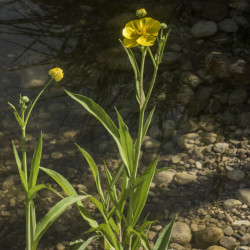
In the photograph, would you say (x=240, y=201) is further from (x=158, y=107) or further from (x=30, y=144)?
(x=30, y=144)

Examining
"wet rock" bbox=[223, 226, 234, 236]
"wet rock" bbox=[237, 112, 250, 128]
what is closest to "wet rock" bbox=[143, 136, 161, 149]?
"wet rock" bbox=[237, 112, 250, 128]

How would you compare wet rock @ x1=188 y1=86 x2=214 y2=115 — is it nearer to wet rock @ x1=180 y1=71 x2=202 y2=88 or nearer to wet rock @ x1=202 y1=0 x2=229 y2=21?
wet rock @ x1=180 y1=71 x2=202 y2=88

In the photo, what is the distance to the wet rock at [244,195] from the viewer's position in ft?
6.55

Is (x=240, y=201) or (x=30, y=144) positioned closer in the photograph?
(x=240, y=201)

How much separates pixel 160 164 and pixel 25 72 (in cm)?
102

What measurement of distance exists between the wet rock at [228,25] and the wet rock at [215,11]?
0.04 metres

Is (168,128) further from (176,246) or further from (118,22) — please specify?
(118,22)

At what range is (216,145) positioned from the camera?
2.29 metres

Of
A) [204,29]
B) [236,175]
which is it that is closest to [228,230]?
[236,175]

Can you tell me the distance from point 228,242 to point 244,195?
0.26 meters

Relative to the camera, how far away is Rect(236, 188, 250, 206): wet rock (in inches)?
78.5

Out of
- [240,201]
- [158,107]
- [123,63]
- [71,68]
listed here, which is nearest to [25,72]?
[71,68]

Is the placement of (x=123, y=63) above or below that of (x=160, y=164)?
above

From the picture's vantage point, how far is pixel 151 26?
1.37m
